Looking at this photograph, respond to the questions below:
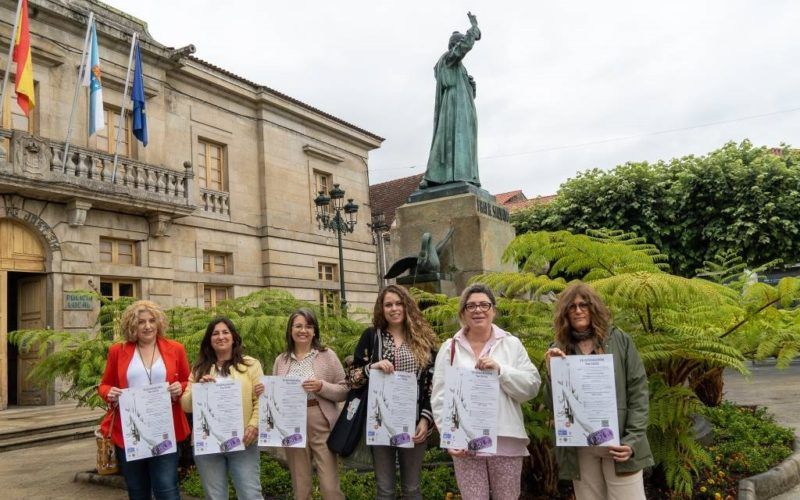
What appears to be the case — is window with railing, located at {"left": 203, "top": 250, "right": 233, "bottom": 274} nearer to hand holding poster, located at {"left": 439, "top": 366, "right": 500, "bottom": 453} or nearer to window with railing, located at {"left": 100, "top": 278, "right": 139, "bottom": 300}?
window with railing, located at {"left": 100, "top": 278, "right": 139, "bottom": 300}

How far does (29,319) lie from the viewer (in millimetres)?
14477

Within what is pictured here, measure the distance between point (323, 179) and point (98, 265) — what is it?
9724 millimetres

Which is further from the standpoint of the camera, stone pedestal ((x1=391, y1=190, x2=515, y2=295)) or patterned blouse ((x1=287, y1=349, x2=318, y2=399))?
stone pedestal ((x1=391, y1=190, x2=515, y2=295))

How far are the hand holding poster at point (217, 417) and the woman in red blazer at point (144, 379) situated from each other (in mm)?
206

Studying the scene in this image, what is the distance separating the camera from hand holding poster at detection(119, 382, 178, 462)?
12.8 feet

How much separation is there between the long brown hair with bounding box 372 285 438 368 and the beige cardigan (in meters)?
0.48

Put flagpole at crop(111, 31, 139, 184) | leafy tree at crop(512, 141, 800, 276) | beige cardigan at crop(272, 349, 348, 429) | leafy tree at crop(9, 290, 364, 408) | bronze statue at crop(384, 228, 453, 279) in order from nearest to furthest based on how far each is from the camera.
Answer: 1. beige cardigan at crop(272, 349, 348, 429)
2. leafy tree at crop(9, 290, 364, 408)
3. bronze statue at crop(384, 228, 453, 279)
4. flagpole at crop(111, 31, 139, 184)
5. leafy tree at crop(512, 141, 800, 276)

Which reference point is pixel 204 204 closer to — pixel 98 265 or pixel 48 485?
pixel 98 265

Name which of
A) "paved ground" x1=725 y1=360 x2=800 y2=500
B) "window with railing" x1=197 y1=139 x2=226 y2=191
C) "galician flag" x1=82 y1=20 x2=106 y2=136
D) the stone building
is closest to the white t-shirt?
"paved ground" x1=725 y1=360 x2=800 y2=500

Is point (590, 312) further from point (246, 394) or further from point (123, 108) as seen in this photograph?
point (123, 108)

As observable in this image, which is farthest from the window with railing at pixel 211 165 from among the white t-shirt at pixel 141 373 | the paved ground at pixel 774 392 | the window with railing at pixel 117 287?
the white t-shirt at pixel 141 373

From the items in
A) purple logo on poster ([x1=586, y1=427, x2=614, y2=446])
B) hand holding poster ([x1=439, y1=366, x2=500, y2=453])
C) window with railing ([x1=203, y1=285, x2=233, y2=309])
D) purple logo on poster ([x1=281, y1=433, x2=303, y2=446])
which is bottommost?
purple logo on poster ([x1=281, y1=433, x2=303, y2=446])

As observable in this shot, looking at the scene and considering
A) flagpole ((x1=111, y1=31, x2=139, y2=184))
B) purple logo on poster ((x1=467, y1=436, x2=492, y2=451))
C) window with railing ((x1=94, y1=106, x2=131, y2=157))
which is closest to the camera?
purple logo on poster ((x1=467, y1=436, x2=492, y2=451))

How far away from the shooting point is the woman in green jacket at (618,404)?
3.32 meters
